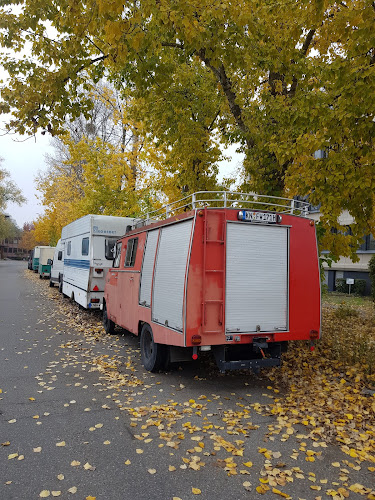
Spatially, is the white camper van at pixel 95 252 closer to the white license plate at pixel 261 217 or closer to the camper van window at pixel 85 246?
the camper van window at pixel 85 246

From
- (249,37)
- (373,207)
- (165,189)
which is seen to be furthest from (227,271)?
(165,189)

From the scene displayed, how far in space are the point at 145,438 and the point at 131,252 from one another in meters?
4.60

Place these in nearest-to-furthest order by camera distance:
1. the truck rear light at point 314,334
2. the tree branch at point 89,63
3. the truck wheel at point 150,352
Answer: the truck rear light at point 314,334 → the truck wheel at point 150,352 → the tree branch at point 89,63

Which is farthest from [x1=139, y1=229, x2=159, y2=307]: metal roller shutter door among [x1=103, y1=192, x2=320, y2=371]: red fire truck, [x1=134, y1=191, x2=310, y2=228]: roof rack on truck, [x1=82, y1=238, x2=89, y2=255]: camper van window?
[x1=82, y1=238, x2=89, y2=255]: camper van window

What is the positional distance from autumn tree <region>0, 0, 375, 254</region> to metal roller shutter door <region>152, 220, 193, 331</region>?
2.47 m

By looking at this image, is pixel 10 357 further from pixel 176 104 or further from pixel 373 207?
pixel 373 207

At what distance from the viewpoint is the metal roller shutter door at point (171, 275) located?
5762mm

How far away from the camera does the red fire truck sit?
563 centimetres

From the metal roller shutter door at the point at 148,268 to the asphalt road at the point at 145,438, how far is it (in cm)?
130

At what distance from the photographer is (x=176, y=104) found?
381 inches

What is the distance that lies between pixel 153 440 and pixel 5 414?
2.03 metres

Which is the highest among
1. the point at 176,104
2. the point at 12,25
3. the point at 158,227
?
the point at 12,25

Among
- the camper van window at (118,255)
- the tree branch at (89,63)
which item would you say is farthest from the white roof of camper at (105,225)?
the tree branch at (89,63)

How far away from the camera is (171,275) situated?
612cm
